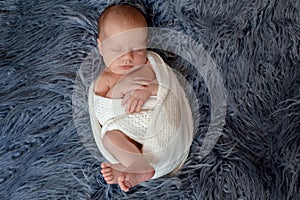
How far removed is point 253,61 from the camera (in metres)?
1.25

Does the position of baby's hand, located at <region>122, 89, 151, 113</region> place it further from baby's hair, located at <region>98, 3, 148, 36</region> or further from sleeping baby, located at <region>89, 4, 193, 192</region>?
baby's hair, located at <region>98, 3, 148, 36</region>

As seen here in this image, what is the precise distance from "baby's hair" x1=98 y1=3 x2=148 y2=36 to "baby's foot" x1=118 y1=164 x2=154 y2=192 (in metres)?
0.31

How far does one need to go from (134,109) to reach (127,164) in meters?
0.11

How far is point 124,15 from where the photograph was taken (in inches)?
45.3

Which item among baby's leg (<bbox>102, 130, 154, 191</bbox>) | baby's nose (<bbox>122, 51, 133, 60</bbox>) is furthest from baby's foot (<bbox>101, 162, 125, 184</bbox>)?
baby's nose (<bbox>122, 51, 133, 60</bbox>)

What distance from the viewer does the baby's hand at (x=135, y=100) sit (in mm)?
1128

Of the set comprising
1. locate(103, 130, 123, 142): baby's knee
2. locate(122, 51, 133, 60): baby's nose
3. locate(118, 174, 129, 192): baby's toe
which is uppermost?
locate(122, 51, 133, 60): baby's nose

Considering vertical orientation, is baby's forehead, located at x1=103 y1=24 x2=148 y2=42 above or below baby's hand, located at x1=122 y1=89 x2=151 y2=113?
above

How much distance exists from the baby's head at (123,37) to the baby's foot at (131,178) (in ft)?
0.72

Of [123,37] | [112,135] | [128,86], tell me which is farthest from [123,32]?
[112,135]

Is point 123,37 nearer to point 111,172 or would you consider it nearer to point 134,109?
point 134,109

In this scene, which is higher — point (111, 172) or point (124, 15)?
point (124, 15)

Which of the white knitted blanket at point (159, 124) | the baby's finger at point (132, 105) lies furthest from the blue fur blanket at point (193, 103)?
the baby's finger at point (132, 105)

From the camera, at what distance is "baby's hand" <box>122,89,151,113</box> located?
1.13 m
